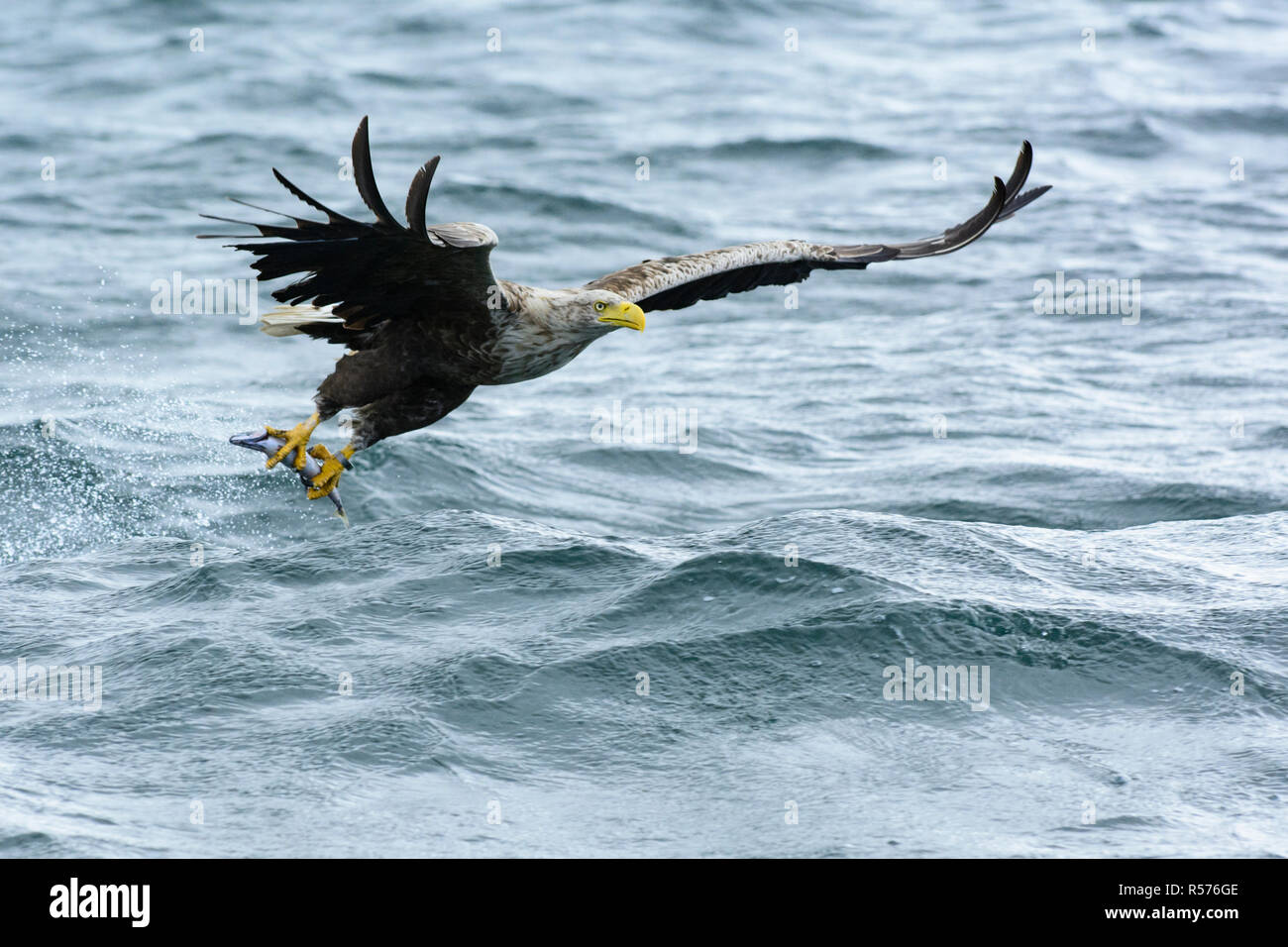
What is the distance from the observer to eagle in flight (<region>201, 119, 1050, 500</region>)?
255 inches

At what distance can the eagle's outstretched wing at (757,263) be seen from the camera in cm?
794

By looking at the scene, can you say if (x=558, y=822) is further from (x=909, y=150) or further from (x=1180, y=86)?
(x=1180, y=86)

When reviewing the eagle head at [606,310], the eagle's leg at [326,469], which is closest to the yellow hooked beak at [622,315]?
the eagle head at [606,310]

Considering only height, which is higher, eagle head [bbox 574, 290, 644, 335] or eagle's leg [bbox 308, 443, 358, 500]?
eagle head [bbox 574, 290, 644, 335]

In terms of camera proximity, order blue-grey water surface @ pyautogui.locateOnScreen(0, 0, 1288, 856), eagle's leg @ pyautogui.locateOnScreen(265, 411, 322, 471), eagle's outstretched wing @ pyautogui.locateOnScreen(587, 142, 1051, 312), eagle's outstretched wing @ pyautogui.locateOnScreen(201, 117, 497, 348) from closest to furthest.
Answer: blue-grey water surface @ pyautogui.locateOnScreen(0, 0, 1288, 856) < eagle's outstretched wing @ pyautogui.locateOnScreen(201, 117, 497, 348) < eagle's leg @ pyautogui.locateOnScreen(265, 411, 322, 471) < eagle's outstretched wing @ pyautogui.locateOnScreen(587, 142, 1051, 312)

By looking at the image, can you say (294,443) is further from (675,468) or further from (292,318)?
(675,468)

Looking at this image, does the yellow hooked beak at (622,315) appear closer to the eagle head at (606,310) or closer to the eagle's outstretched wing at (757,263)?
the eagle head at (606,310)

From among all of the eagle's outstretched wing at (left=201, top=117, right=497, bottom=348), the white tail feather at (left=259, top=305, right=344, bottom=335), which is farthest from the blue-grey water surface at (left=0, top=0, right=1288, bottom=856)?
the eagle's outstretched wing at (left=201, top=117, right=497, bottom=348)

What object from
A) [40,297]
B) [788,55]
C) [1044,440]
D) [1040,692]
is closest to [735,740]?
[1040,692]

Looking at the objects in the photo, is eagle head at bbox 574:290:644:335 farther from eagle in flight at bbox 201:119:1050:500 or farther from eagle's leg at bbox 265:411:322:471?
eagle's leg at bbox 265:411:322:471

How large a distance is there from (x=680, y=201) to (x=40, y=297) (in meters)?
7.67

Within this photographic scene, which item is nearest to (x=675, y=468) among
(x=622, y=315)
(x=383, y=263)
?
(x=622, y=315)

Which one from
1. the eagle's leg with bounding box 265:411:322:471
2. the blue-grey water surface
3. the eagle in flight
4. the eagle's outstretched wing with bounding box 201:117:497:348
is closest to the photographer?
the blue-grey water surface

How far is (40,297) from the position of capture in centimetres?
1464
